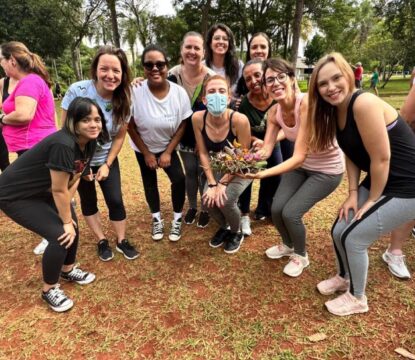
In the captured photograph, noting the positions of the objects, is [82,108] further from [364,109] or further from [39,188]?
[364,109]

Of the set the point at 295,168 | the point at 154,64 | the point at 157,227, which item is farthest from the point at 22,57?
the point at 295,168

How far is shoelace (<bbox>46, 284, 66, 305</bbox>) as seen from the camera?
2.70m

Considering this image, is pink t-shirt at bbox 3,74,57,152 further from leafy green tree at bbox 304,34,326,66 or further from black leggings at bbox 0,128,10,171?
leafy green tree at bbox 304,34,326,66

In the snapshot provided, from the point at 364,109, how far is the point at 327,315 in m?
1.63

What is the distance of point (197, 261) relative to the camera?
11.0ft

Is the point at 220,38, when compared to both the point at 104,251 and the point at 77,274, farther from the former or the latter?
the point at 77,274

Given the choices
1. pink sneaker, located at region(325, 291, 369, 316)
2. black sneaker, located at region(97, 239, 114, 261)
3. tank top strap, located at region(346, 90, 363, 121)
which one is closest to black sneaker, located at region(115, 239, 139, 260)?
black sneaker, located at region(97, 239, 114, 261)

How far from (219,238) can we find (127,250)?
3.43 ft

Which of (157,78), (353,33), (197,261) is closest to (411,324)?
(197,261)

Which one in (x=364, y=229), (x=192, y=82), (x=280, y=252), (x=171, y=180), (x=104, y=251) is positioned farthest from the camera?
(x=171, y=180)


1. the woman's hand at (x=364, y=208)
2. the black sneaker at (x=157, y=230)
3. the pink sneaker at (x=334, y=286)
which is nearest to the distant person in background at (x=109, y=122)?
the black sneaker at (x=157, y=230)

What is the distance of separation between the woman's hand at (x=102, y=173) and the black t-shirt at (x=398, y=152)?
2170mm

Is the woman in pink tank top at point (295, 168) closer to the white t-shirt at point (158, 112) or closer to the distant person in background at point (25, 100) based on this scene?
the white t-shirt at point (158, 112)

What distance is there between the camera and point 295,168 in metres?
2.85
